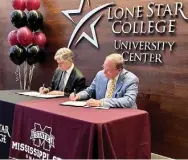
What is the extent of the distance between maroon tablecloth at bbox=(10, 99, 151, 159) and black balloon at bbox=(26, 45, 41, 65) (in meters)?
1.76

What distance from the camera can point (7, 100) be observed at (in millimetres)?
2982

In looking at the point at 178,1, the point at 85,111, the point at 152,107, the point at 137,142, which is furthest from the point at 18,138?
the point at 178,1

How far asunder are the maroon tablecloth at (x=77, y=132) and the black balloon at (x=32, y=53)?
5.79 feet

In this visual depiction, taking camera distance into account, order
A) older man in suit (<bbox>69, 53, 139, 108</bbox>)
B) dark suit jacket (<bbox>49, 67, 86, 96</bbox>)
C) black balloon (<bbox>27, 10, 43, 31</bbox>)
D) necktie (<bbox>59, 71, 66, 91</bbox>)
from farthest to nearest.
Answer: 1. black balloon (<bbox>27, 10, 43, 31</bbox>)
2. necktie (<bbox>59, 71, 66, 91</bbox>)
3. dark suit jacket (<bbox>49, 67, 86, 96</bbox>)
4. older man in suit (<bbox>69, 53, 139, 108</bbox>)

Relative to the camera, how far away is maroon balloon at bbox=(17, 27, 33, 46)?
4.30m

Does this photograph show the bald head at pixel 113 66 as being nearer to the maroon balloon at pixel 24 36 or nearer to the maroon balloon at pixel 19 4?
the maroon balloon at pixel 24 36

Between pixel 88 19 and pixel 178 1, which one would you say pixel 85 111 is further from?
pixel 88 19

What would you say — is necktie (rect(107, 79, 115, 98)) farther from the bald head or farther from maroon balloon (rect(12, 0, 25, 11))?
maroon balloon (rect(12, 0, 25, 11))

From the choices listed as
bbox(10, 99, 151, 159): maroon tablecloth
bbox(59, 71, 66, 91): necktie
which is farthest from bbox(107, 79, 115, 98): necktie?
bbox(59, 71, 66, 91): necktie

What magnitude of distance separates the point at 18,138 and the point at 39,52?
6.70 feet

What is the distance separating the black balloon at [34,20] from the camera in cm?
443

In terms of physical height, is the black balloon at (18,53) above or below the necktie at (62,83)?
above

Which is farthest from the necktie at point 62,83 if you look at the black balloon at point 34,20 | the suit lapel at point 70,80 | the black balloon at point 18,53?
the black balloon at point 34,20

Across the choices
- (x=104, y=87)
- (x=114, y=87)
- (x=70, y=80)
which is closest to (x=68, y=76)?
(x=70, y=80)
